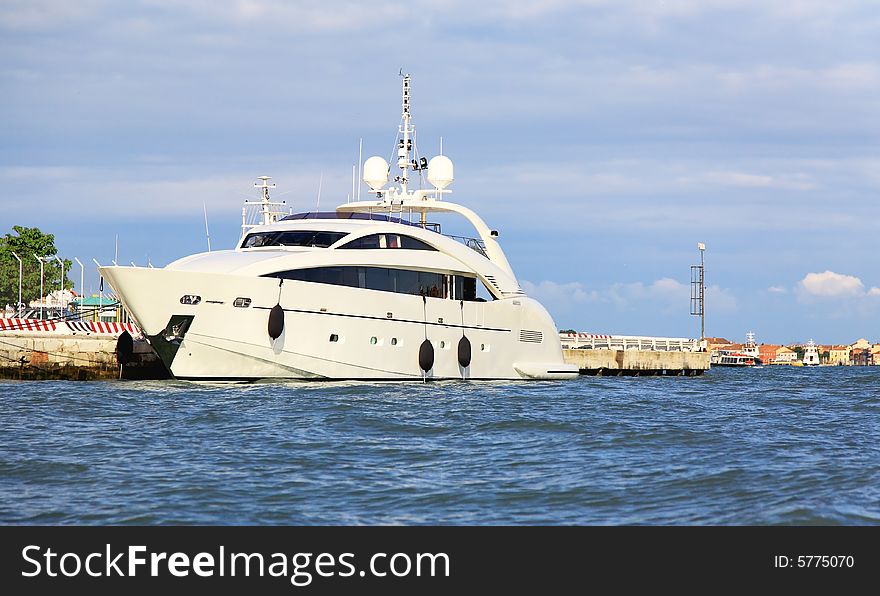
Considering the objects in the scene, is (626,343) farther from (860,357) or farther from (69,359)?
(860,357)

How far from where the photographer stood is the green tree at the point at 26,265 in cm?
6456

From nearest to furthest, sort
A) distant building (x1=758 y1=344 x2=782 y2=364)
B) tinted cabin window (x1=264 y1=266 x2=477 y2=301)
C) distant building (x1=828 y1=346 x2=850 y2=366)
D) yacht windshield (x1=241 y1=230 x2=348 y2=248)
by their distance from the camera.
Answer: tinted cabin window (x1=264 y1=266 x2=477 y2=301)
yacht windshield (x1=241 y1=230 x2=348 y2=248)
distant building (x1=758 y1=344 x2=782 y2=364)
distant building (x1=828 y1=346 x2=850 y2=366)

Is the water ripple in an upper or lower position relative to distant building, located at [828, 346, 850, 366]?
lower

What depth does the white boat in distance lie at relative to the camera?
25406 mm

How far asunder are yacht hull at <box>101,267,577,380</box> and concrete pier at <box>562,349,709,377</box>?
21.3m

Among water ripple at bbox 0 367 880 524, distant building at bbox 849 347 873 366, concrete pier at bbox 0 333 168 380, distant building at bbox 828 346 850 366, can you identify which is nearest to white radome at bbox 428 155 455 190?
concrete pier at bbox 0 333 168 380

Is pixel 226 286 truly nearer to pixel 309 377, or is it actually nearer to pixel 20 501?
pixel 309 377

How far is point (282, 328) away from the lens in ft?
84.7

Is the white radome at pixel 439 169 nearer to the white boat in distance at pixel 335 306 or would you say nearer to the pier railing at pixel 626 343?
the white boat in distance at pixel 335 306

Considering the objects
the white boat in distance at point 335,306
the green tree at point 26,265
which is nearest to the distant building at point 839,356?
the green tree at point 26,265

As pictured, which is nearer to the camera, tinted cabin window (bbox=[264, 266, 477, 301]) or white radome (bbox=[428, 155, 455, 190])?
tinted cabin window (bbox=[264, 266, 477, 301])

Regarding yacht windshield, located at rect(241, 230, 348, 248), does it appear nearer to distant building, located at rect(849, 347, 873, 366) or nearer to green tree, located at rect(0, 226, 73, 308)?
green tree, located at rect(0, 226, 73, 308)

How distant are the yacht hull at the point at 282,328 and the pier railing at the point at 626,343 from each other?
24793 mm

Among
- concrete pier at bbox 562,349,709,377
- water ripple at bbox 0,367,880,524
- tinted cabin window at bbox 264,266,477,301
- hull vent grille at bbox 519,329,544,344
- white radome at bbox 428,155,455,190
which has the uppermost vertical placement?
white radome at bbox 428,155,455,190
